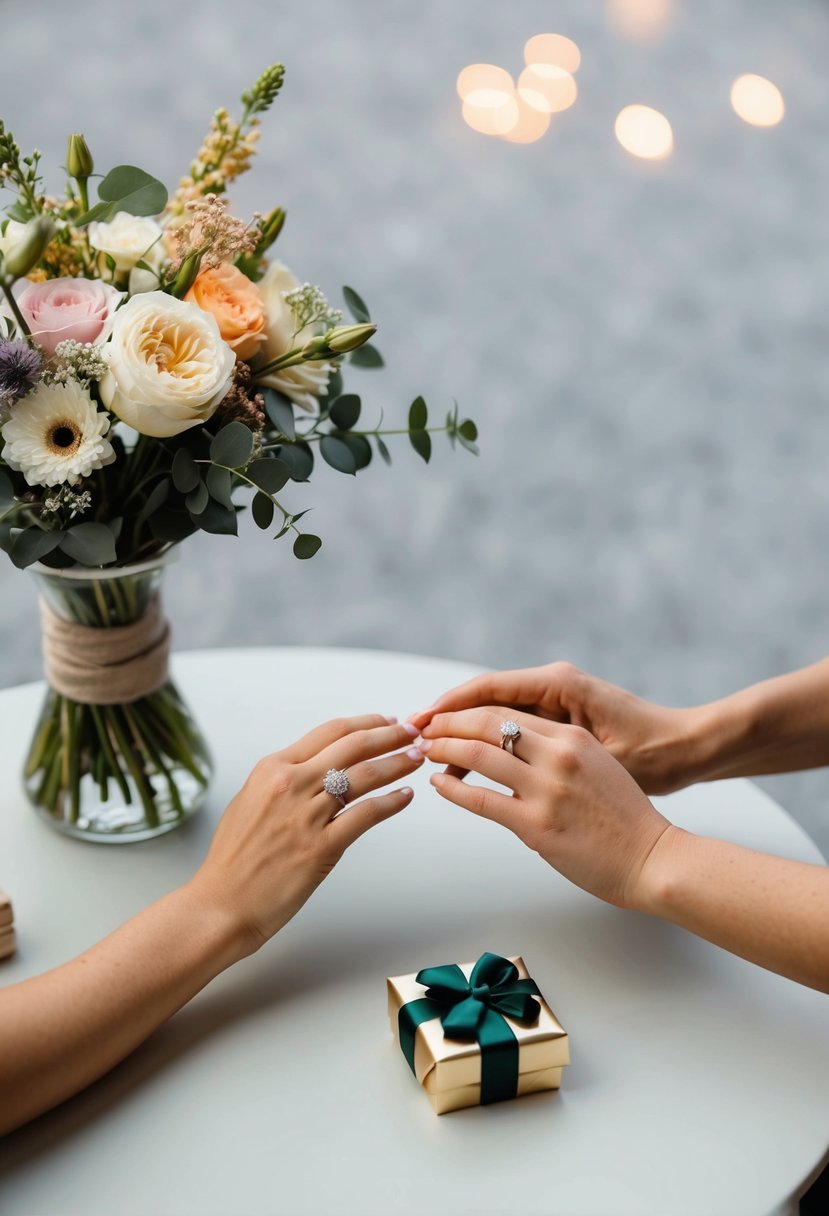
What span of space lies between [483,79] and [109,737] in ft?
10.3

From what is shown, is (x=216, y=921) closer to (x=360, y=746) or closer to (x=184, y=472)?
(x=360, y=746)

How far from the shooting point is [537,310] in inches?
131

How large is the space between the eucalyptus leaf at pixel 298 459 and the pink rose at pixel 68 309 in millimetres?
196

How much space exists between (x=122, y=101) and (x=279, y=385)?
2.98 m

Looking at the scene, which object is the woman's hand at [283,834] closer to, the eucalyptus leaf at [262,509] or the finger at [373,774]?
the finger at [373,774]

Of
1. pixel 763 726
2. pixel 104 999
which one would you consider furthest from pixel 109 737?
pixel 763 726

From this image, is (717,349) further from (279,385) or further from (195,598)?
(279,385)

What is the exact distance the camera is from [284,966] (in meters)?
1.12

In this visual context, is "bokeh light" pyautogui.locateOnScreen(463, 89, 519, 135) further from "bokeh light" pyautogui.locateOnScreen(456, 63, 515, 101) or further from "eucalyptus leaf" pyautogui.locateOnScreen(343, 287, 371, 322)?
"eucalyptus leaf" pyautogui.locateOnScreen(343, 287, 371, 322)

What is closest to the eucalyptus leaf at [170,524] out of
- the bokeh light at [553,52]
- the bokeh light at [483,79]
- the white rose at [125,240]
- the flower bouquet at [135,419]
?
the flower bouquet at [135,419]

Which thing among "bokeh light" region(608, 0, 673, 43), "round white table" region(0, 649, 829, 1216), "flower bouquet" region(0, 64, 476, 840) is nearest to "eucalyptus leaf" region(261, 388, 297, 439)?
"flower bouquet" region(0, 64, 476, 840)

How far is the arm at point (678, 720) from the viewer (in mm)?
1254

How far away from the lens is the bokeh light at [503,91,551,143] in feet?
12.2

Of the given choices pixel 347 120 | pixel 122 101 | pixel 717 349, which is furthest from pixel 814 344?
pixel 122 101
